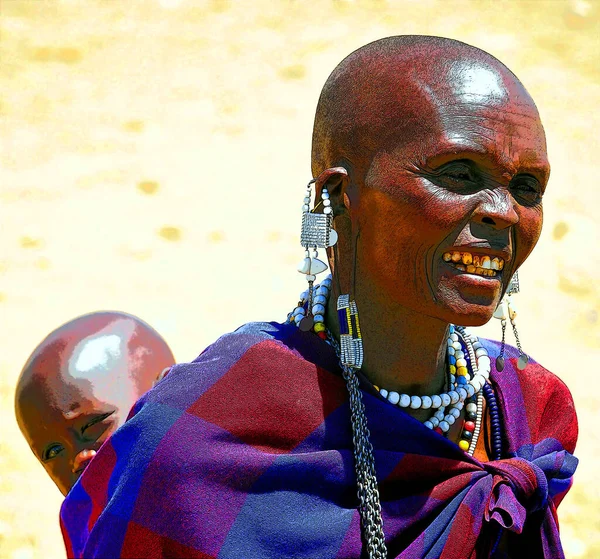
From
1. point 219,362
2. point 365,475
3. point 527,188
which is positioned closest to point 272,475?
point 365,475

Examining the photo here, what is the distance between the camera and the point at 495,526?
3.22 metres

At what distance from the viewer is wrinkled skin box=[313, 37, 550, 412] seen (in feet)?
9.72

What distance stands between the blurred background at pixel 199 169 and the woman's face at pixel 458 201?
3590mm

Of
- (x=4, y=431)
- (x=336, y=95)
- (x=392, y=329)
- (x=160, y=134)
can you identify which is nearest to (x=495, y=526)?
(x=392, y=329)

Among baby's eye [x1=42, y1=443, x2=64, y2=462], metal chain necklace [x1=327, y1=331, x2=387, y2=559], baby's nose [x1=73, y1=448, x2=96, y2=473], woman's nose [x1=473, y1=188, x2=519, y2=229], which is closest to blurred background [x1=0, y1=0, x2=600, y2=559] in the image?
baby's eye [x1=42, y1=443, x2=64, y2=462]

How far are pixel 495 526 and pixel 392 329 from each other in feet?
1.96

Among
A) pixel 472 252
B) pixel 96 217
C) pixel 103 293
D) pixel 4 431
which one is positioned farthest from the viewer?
pixel 96 217

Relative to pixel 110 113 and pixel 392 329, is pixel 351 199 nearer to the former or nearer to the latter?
pixel 392 329

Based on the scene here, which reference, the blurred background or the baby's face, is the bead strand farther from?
the blurred background

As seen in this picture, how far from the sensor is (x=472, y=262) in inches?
118

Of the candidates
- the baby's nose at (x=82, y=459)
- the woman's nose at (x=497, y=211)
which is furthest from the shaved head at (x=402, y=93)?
the baby's nose at (x=82, y=459)

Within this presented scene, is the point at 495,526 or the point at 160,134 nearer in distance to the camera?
the point at 495,526

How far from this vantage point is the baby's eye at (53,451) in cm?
399

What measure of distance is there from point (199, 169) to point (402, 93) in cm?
573
